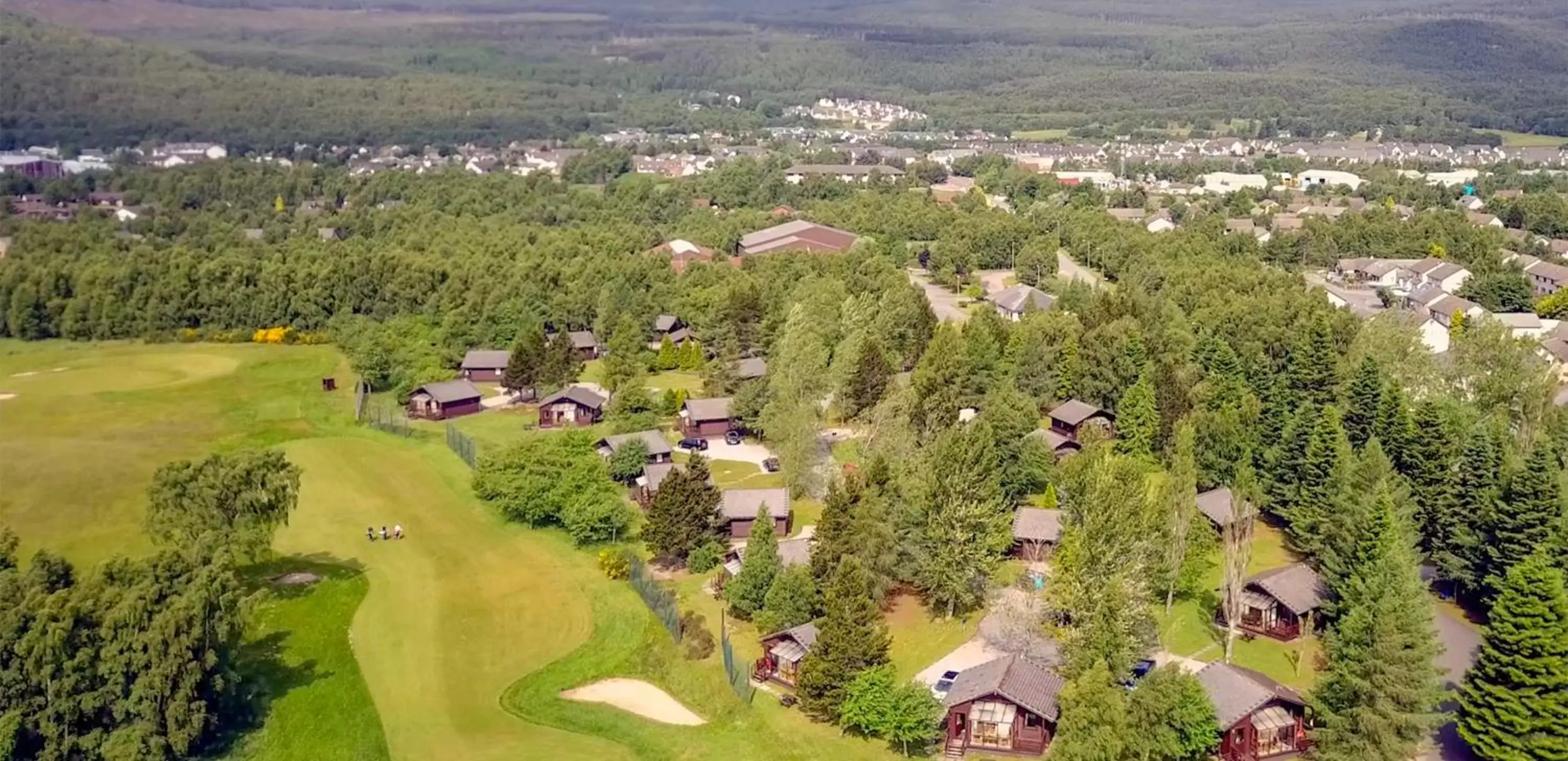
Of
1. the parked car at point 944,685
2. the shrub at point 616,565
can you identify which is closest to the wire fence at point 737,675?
the parked car at point 944,685

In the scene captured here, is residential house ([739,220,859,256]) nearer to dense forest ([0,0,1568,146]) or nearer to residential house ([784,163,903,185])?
residential house ([784,163,903,185])

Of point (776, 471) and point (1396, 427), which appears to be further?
point (776, 471)

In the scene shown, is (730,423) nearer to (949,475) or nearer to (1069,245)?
(949,475)

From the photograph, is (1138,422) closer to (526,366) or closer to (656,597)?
(656,597)

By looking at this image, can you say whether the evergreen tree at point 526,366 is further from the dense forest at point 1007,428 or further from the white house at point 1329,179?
the white house at point 1329,179

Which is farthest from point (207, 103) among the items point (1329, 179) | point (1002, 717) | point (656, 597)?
point (1002, 717)

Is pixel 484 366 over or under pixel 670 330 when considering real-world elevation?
over
